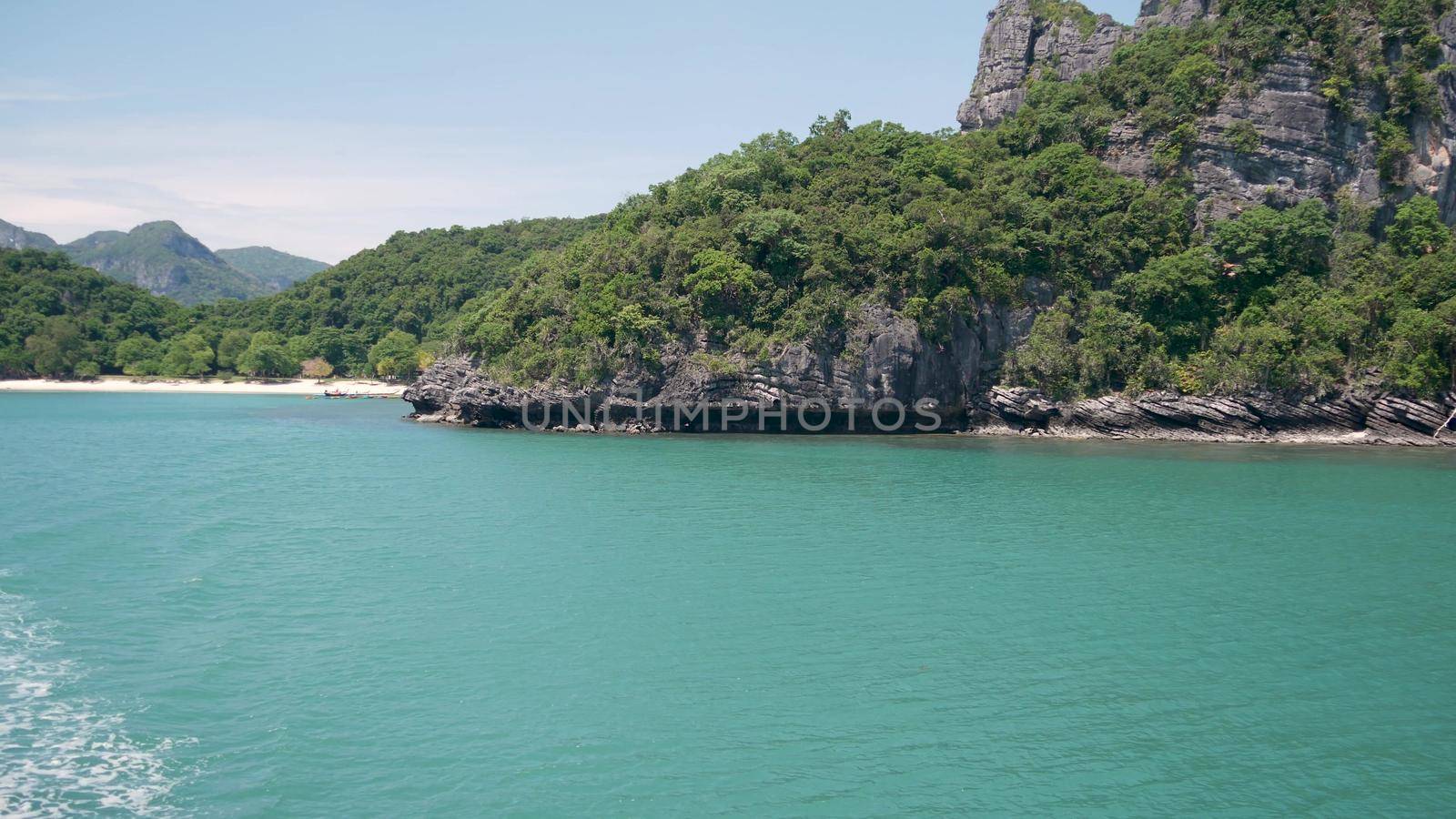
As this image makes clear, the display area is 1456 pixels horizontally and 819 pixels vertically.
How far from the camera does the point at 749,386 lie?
5209cm

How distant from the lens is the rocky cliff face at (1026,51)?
233ft

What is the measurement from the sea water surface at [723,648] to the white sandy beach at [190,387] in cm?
6166

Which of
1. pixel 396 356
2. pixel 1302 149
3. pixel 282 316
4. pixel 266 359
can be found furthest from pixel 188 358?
pixel 1302 149

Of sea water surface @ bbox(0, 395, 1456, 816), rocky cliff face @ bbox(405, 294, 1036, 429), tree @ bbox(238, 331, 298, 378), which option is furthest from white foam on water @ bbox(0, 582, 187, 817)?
tree @ bbox(238, 331, 298, 378)

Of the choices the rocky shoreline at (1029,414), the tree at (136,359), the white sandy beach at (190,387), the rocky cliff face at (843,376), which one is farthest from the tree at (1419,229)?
the tree at (136,359)

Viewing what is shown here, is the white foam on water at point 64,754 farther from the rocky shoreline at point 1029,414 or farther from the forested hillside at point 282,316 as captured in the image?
the forested hillside at point 282,316

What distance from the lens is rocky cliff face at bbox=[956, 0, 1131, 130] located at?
233 feet

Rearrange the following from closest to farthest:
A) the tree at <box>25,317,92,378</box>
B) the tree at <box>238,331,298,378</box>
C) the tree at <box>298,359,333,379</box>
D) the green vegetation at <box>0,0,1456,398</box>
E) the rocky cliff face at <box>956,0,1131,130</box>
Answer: the green vegetation at <box>0,0,1456,398</box>, the rocky cliff face at <box>956,0,1131,130</box>, the tree at <box>25,317,92,378</box>, the tree at <box>238,331,298,378</box>, the tree at <box>298,359,333,379</box>

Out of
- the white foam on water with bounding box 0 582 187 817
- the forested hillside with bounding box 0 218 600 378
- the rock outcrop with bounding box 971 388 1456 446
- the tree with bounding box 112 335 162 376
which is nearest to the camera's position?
the white foam on water with bounding box 0 582 187 817

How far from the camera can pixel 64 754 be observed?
13.8 m

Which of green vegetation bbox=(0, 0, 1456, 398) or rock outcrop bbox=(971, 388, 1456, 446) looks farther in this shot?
green vegetation bbox=(0, 0, 1456, 398)

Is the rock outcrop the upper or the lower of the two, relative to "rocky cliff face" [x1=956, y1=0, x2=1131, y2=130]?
lower

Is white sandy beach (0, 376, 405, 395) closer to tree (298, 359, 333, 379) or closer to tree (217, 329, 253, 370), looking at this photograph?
tree (298, 359, 333, 379)

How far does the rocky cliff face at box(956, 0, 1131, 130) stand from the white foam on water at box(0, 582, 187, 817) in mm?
69530
